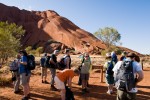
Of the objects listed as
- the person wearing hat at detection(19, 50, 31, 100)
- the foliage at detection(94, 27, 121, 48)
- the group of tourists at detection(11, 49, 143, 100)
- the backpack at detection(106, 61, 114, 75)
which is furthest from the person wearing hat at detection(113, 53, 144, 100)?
the foliage at detection(94, 27, 121, 48)

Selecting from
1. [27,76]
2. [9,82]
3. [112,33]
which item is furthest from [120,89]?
[112,33]

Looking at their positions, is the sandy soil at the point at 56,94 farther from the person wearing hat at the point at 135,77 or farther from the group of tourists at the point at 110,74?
the person wearing hat at the point at 135,77

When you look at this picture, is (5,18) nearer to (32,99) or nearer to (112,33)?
(112,33)

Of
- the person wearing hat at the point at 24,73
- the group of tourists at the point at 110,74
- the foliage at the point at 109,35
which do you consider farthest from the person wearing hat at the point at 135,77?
the foliage at the point at 109,35

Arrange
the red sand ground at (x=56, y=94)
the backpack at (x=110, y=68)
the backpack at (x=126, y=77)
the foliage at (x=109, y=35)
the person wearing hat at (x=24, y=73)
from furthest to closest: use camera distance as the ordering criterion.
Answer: the foliage at (x=109, y=35), the backpack at (x=110, y=68), the red sand ground at (x=56, y=94), the person wearing hat at (x=24, y=73), the backpack at (x=126, y=77)

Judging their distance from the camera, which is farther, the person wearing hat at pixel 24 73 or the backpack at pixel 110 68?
the backpack at pixel 110 68

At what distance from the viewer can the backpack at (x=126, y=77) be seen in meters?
6.04

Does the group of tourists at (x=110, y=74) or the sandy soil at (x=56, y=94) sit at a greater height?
the group of tourists at (x=110, y=74)

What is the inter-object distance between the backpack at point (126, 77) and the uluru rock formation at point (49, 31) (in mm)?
61186

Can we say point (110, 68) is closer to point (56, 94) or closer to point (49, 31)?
point (56, 94)

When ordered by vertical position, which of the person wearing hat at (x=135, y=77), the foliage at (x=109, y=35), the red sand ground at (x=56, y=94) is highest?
the foliage at (x=109, y=35)

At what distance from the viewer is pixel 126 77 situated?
606cm

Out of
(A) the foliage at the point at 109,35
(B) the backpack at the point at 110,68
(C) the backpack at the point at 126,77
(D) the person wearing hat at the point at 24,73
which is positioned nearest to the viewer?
(C) the backpack at the point at 126,77

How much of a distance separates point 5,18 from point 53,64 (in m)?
80.2
